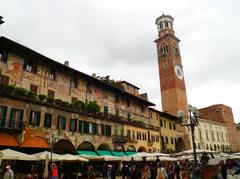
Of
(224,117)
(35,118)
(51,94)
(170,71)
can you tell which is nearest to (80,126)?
(51,94)

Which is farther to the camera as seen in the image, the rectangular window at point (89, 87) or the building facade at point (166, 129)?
the building facade at point (166, 129)

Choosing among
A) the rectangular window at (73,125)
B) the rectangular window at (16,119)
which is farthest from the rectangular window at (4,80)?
the rectangular window at (73,125)

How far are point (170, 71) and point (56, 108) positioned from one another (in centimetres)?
3471

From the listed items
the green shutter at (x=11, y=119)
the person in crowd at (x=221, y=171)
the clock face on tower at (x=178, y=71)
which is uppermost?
the clock face on tower at (x=178, y=71)

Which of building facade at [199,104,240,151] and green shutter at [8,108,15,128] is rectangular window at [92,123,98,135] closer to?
green shutter at [8,108,15,128]

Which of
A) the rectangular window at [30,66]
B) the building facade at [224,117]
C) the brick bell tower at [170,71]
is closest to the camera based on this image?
the rectangular window at [30,66]

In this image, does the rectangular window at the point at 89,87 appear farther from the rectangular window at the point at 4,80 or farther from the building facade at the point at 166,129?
the building facade at the point at 166,129

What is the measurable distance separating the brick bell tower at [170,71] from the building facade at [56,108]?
61.4 ft

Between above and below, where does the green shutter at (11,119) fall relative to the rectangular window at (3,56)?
below

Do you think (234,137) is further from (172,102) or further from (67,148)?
(67,148)

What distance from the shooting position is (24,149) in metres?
19.8

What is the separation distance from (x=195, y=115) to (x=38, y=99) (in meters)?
13.7

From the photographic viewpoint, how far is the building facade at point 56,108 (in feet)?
63.4

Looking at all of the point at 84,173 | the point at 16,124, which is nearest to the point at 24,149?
the point at 16,124
